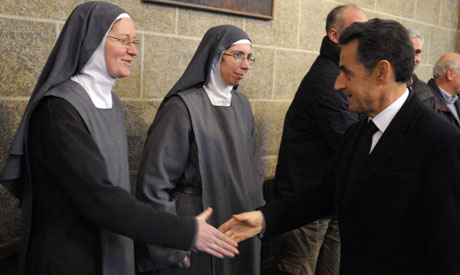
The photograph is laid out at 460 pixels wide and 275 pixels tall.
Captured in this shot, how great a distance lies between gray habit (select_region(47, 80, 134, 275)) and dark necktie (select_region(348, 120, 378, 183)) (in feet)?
3.20

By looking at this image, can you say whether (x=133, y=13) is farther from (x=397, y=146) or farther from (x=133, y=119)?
(x=397, y=146)

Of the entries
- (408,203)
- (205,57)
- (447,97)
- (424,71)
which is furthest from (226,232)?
(424,71)

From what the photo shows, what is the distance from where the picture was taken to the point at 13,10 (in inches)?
109

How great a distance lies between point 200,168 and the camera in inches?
107

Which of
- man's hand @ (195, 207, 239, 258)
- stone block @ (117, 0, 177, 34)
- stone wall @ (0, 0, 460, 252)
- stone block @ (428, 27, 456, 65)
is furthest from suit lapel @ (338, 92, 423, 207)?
stone block @ (428, 27, 456, 65)

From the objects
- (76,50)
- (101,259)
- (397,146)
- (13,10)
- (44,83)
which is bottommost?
(101,259)

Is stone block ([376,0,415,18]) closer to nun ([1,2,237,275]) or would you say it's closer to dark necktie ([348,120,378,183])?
dark necktie ([348,120,378,183])

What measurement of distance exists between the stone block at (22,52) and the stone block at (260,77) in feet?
5.61

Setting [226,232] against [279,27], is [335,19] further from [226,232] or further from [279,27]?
[226,232]

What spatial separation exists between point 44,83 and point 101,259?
0.79 metres

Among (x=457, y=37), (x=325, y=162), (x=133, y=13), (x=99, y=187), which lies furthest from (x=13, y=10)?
(x=457, y=37)

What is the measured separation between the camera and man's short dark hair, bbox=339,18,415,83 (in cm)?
189

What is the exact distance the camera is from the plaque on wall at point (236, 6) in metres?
3.60

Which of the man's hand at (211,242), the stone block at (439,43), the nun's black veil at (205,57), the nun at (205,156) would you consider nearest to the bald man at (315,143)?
the nun at (205,156)
